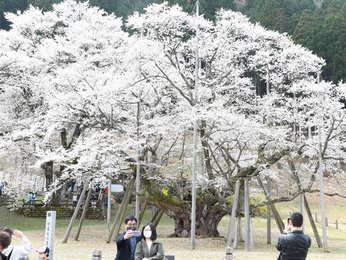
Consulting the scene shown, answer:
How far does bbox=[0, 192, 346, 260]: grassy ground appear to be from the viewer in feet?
42.0

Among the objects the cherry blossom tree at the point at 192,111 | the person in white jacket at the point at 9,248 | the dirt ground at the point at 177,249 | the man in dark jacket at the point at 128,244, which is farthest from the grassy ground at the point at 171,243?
the person in white jacket at the point at 9,248

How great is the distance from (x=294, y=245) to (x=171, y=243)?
11.4m

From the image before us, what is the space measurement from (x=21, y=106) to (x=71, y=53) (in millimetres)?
3731

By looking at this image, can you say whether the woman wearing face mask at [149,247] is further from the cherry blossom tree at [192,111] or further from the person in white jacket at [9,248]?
the cherry blossom tree at [192,111]

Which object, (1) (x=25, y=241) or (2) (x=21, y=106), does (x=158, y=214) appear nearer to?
(2) (x=21, y=106)

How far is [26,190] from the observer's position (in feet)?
96.8

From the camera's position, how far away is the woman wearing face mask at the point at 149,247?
5.51 meters

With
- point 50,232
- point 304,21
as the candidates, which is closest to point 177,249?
point 50,232

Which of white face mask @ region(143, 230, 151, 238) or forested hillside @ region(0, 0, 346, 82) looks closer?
white face mask @ region(143, 230, 151, 238)

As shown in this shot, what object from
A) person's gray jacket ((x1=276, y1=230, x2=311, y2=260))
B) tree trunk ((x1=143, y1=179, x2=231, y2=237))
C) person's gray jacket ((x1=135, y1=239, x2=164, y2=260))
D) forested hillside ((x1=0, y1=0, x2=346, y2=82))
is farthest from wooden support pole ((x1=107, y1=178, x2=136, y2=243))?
forested hillside ((x1=0, y1=0, x2=346, y2=82))

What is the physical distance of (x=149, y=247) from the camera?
18.2 ft

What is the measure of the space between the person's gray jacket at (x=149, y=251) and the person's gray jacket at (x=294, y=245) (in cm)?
141

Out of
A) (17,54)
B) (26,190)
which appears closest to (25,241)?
(17,54)

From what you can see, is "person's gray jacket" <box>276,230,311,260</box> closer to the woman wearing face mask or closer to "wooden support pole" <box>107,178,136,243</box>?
the woman wearing face mask
